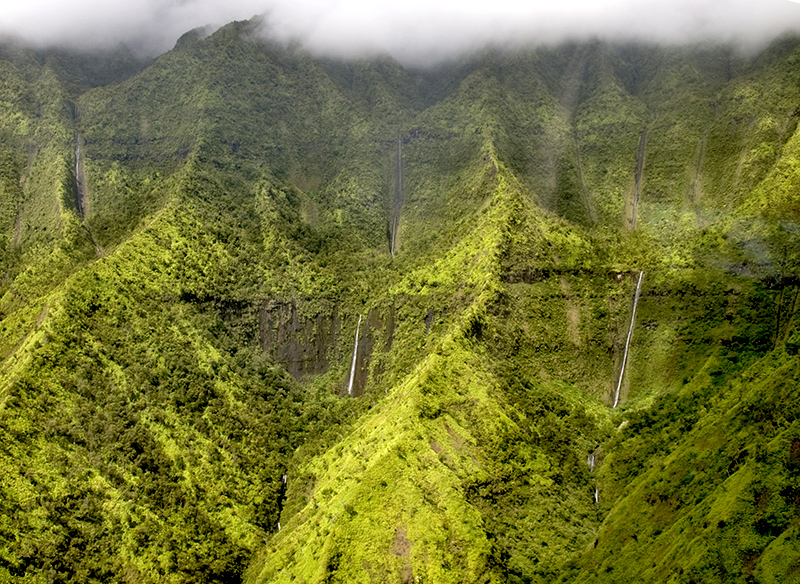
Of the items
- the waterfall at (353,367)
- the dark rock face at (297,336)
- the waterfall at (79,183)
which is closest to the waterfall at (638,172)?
the waterfall at (353,367)

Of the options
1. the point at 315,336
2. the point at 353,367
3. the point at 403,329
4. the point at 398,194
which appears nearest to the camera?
the point at 403,329

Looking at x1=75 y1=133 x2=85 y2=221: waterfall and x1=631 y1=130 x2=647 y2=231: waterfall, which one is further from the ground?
x1=75 y1=133 x2=85 y2=221: waterfall

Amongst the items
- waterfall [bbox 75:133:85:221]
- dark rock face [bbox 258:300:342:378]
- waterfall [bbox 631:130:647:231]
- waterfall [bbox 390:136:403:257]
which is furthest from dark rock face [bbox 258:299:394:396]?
waterfall [bbox 631:130:647:231]

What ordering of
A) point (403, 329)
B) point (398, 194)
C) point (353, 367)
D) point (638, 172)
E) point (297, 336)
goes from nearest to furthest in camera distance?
1. point (403, 329)
2. point (353, 367)
3. point (297, 336)
4. point (638, 172)
5. point (398, 194)

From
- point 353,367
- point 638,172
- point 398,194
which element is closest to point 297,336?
point 353,367

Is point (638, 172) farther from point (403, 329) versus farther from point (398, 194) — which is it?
point (403, 329)

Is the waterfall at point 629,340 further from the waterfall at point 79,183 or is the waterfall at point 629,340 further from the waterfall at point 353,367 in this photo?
the waterfall at point 79,183

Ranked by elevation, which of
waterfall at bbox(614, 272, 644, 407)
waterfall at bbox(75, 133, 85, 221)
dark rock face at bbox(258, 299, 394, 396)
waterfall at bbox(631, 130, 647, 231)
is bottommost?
waterfall at bbox(614, 272, 644, 407)

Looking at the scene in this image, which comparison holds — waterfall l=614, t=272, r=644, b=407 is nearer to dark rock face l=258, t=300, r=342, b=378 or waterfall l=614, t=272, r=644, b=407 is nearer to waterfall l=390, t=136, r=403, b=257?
dark rock face l=258, t=300, r=342, b=378

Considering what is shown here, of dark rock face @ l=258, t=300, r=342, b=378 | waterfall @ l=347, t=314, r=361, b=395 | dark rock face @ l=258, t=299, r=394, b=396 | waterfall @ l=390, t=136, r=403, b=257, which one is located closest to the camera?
waterfall @ l=347, t=314, r=361, b=395
